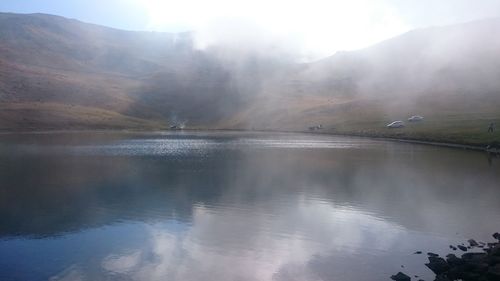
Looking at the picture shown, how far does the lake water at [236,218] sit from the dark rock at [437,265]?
1.76 feet

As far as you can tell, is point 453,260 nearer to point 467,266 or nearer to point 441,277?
point 467,266

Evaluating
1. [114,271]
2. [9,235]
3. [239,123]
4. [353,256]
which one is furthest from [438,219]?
[239,123]

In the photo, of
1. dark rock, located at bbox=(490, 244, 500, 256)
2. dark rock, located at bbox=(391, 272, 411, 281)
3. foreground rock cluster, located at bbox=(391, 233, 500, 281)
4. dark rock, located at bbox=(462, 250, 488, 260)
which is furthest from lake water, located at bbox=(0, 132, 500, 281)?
dark rock, located at bbox=(490, 244, 500, 256)

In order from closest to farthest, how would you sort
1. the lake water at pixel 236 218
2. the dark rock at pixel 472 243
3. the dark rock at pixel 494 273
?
the dark rock at pixel 494 273 → the lake water at pixel 236 218 → the dark rock at pixel 472 243

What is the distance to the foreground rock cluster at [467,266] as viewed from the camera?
22.0 metres

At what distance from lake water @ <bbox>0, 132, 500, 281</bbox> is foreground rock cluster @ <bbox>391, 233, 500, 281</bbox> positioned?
0.77m

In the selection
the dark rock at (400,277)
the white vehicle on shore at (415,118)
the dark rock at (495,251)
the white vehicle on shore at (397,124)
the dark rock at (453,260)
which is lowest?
the dark rock at (400,277)

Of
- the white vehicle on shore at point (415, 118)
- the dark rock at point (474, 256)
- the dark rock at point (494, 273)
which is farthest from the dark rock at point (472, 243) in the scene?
the white vehicle on shore at point (415, 118)

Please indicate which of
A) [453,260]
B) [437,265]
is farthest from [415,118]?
[437,265]

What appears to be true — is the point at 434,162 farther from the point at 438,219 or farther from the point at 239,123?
the point at 239,123

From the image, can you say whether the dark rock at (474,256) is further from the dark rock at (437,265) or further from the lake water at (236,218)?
the lake water at (236,218)

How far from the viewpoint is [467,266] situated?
2309cm

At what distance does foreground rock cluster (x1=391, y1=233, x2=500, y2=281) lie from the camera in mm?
22028

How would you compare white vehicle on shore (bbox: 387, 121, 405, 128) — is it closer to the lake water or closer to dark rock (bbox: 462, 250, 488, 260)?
the lake water
